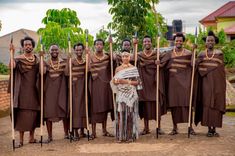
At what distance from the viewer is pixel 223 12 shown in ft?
151

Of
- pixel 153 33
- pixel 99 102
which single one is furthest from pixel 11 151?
pixel 153 33

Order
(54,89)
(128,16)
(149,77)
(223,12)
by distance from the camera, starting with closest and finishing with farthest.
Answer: (54,89) < (149,77) < (128,16) < (223,12)

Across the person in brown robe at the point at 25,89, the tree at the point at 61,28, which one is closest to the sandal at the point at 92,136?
the person in brown robe at the point at 25,89

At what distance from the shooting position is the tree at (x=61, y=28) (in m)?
25.7

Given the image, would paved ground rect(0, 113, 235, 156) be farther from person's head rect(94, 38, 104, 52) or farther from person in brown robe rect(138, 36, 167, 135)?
person's head rect(94, 38, 104, 52)

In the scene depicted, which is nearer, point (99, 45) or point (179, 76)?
point (99, 45)

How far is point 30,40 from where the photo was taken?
9820 mm

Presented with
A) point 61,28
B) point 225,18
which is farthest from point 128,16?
point 225,18

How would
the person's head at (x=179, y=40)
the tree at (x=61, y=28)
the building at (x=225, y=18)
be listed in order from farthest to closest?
the building at (x=225, y=18) < the tree at (x=61, y=28) < the person's head at (x=179, y=40)

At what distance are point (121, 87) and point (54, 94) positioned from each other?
52.8 inches

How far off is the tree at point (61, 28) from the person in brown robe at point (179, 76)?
51.4ft

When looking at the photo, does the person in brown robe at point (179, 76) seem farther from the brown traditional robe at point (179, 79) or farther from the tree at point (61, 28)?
the tree at point (61, 28)

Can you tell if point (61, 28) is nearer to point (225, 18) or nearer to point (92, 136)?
point (92, 136)

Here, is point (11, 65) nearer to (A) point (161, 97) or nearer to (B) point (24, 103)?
(B) point (24, 103)
